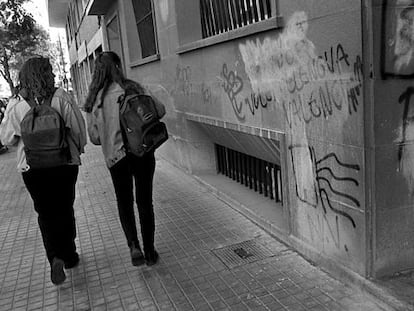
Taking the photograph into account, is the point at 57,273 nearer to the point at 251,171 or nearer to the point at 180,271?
the point at 180,271

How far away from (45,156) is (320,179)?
218 centimetres

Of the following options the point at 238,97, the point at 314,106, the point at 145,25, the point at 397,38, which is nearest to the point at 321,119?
the point at 314,106

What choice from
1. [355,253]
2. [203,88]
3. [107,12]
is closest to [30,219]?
[203,88]

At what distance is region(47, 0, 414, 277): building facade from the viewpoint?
9.27 ft

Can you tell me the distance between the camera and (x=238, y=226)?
15.4 ft

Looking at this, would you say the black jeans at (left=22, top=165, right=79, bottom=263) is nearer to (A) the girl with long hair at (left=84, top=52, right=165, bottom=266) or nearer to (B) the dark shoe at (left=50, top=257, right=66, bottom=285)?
(B) the dark shoe at (left=50, top=257, right=66, bottom=285)

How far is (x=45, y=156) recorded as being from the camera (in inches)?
136

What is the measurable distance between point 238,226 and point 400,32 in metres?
2.60

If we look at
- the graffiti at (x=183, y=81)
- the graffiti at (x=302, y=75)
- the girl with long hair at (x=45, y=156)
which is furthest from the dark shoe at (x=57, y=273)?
the graffiti at (x=183, y=81)

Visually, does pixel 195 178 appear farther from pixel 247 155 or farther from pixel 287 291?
pixel 287 291

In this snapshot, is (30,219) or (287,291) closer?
(287,291)

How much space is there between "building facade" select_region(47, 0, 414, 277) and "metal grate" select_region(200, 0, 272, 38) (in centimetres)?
2

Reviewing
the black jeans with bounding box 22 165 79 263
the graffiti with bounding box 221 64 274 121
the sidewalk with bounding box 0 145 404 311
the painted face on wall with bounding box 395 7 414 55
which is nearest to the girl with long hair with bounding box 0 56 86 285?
the black jeans with bounding box 22 165 79 263

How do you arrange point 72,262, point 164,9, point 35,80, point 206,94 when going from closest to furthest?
point 35,80 < point 72,262 < point 206,94 < point 164,9
